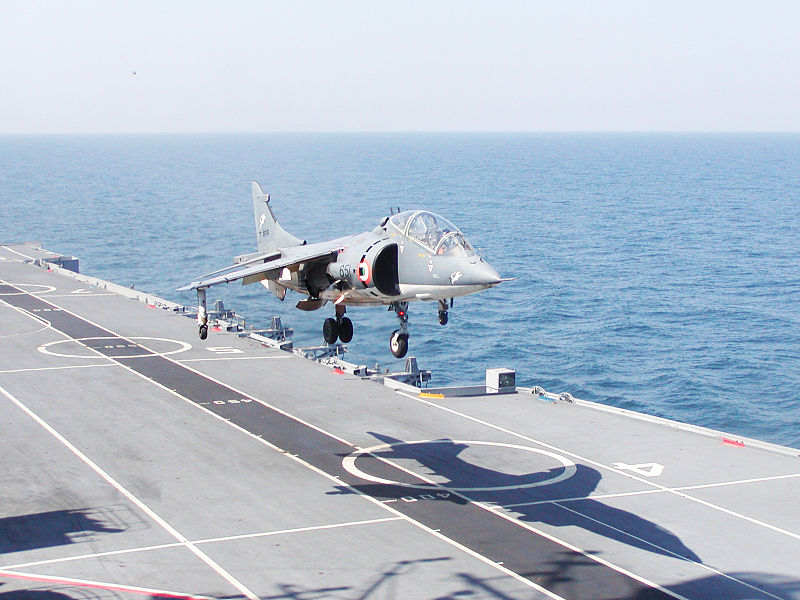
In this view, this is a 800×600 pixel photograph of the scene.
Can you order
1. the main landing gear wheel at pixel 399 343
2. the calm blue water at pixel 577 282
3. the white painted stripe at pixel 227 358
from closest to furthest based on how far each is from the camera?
the main landing gear wheel at pixel 399 343, the white painted stripe at pixel 227 358, the calm blue water at pixel 577 282

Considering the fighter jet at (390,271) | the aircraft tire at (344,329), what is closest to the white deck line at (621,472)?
the fighter jet at (390,271)

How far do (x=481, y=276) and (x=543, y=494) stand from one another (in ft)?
37.8

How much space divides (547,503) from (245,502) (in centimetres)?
1122

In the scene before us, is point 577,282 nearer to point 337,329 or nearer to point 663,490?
point 663,490

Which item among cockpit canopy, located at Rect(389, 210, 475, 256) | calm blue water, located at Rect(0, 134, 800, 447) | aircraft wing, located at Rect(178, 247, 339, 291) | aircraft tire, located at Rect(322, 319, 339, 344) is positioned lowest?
calm blue water, located at Rect(0, 134, 800, 447)

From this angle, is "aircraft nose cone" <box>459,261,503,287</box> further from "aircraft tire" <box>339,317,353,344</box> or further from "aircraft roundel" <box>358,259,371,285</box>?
"aircraft tire" <box>339,317,353,344</box>

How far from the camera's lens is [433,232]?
30875 mm

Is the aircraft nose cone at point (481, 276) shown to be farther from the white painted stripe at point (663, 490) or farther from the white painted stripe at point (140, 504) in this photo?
the white painted stripe at point (140, 504)

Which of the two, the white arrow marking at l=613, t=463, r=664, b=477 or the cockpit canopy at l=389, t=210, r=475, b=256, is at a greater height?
the cockpit canopy at l=389, t=210, r=475, b=256

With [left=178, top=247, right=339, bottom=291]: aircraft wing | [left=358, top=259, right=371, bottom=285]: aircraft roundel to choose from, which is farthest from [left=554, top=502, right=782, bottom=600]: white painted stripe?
[left=178, top=247, right=339, bottom=291]: aircraft wing

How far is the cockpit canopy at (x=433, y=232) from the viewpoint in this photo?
98.8 ft

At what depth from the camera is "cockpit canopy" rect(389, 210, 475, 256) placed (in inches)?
1186

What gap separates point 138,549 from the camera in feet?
100

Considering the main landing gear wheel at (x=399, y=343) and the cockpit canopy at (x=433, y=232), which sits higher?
the cockpit canopy at (x=433, y=232)
